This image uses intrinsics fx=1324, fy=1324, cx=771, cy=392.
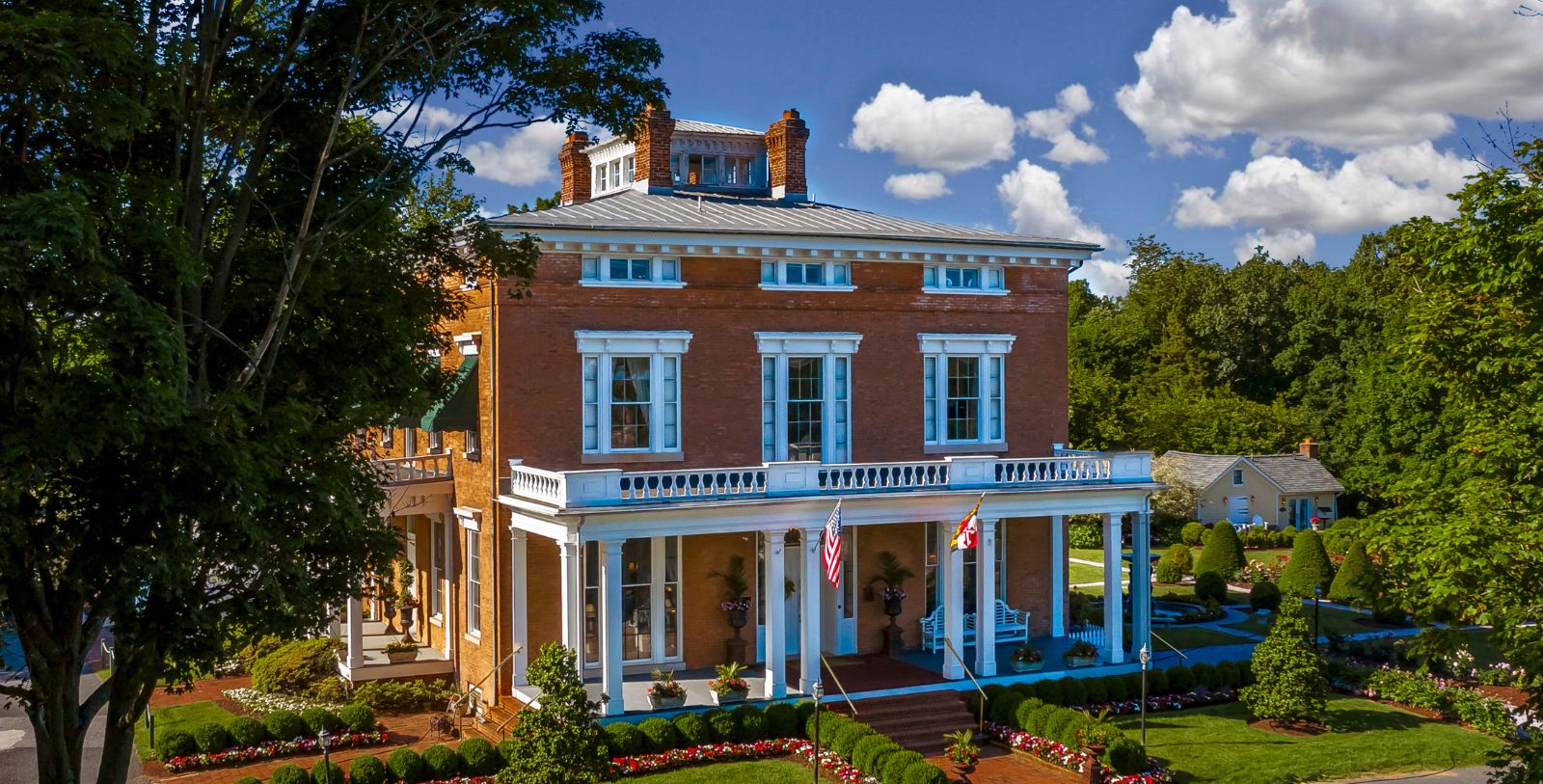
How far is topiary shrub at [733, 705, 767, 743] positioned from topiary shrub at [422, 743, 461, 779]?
16.3ft

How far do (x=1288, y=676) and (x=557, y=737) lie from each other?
14.5 metres

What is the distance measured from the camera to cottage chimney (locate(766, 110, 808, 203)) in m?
33.7

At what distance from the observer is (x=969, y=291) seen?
99.5ft

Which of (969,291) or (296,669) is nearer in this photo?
(296,669)

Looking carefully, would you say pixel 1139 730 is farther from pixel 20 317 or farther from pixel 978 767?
pixel 20 317

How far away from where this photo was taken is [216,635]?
13.7 meters

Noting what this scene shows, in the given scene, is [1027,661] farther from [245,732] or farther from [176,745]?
[176,745]

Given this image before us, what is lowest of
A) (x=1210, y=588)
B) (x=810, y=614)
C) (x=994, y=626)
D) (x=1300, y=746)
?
(x=1300, y=746)

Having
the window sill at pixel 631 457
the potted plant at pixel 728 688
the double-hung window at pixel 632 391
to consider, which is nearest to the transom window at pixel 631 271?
the double-hung window at pixel 632 391

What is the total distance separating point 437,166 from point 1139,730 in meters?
17.0

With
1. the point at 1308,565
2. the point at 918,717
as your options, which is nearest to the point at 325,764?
the point at 918,717

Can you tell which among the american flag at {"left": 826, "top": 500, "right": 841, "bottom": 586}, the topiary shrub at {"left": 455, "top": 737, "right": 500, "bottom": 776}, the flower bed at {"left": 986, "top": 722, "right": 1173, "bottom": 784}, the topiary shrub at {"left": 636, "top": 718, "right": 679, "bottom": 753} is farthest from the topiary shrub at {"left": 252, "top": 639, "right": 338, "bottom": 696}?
the flower bed at {"left": 986, "top": 722, "right": 1173, "bottom": 784}

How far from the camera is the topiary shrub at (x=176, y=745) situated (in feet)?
74.2

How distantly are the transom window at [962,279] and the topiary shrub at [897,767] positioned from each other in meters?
11.8
